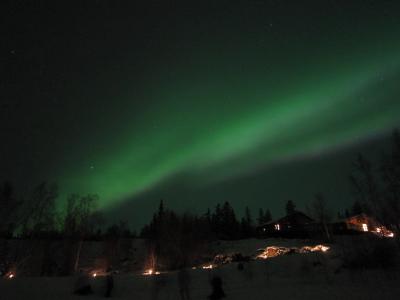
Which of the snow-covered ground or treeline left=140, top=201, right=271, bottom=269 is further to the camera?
treeline left=140, top=201, right=271, bottom=269

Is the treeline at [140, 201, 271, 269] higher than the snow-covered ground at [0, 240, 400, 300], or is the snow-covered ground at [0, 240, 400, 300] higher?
the treeline at [140, 201, 271, 269]

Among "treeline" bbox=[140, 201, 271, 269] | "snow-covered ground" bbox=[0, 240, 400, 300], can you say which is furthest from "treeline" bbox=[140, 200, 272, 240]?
"snow-covered ground" bbox=[0, 240, 400, 300]

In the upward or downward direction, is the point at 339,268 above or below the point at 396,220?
below

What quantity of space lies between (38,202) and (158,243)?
23.8 metres

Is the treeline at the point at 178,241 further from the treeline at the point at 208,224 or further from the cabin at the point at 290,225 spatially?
the cabin at the point at 290,225

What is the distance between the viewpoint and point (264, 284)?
25.9m

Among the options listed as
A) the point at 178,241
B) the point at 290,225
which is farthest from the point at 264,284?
the point at 290,225

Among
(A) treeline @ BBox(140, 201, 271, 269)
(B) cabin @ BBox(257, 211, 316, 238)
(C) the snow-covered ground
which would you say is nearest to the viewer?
(C) the snow-covered ground

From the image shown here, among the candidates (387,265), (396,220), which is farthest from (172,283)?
(396,220)

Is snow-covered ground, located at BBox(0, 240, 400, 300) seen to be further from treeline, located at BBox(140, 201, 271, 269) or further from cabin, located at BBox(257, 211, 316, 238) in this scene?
cabin, located at BBox(257, 211, 316, 238)

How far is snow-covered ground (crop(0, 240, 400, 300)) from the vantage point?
20.7 metres

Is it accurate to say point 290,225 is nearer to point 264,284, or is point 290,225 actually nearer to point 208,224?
point 208,224

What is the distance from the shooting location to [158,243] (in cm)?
5553

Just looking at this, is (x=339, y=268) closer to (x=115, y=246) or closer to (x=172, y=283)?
(x=172, y=283)
